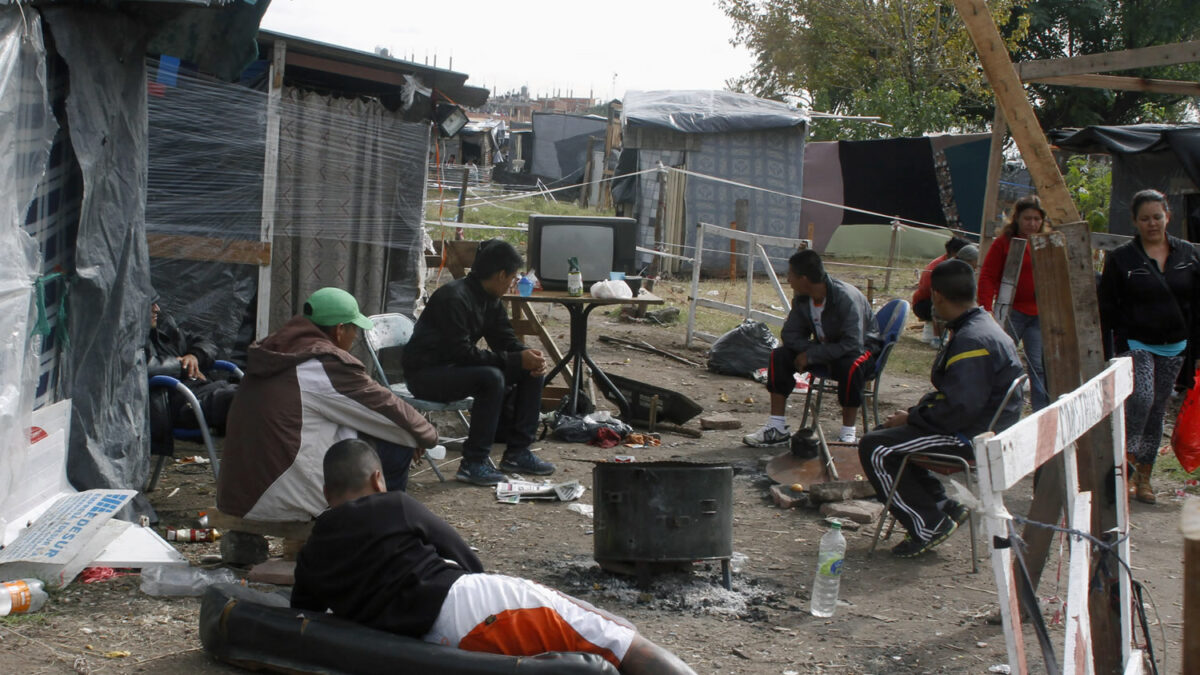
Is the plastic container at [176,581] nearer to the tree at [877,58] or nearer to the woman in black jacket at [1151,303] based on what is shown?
the woman in black jacket at [1151,303]

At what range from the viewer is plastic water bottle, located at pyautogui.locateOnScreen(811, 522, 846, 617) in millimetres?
4691

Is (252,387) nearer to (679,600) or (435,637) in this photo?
(435,637)

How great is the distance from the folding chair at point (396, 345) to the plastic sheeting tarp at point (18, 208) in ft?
7.58

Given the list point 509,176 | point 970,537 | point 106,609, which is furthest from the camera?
point 509,176

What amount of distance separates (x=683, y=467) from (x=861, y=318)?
3051 mm

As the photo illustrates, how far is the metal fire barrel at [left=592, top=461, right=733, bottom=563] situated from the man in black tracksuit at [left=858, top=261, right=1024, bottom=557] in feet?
3.67

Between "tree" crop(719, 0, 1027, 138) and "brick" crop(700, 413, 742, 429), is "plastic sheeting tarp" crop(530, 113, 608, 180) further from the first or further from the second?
"brick" crop(700, 413, 742, 429)

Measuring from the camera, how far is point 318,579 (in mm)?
3613

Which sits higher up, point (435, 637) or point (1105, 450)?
point (1105, 450)

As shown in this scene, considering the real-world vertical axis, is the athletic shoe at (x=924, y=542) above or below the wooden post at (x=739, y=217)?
below

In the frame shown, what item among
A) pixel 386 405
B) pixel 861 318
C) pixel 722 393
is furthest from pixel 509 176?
pixel 386 405

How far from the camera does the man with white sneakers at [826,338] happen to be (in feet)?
24.1

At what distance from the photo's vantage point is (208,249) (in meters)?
7.73

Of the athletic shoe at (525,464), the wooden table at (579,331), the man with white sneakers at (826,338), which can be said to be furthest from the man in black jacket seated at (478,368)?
the man with white sneakers at (826,338)
